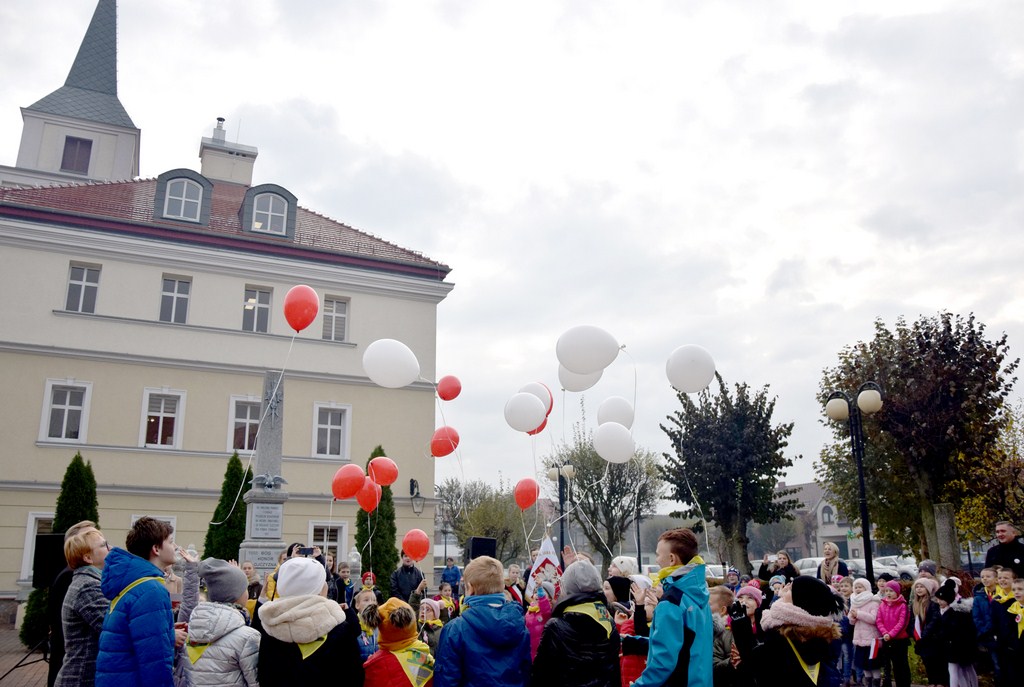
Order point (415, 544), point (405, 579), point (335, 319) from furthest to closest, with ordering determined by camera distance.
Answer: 1. point (335, 319)
2. point (405, 579)
3. point (415, 544)

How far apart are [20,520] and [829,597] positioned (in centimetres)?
2232

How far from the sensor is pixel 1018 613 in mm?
8453

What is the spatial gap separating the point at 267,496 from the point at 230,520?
594 centimetres

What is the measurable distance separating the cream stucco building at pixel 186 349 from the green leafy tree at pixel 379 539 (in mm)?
1372

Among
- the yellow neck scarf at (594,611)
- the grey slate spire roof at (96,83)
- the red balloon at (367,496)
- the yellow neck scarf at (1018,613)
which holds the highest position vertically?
the grey slate spire roof at (96,83)

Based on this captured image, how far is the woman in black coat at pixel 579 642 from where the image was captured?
441 centimetres

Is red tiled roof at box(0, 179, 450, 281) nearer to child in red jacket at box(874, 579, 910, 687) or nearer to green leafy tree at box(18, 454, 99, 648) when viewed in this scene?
green leafy tree at box(18, 454, 99, 648)

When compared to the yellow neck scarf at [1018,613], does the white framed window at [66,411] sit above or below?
above

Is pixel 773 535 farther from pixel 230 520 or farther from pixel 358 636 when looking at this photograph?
pixel 358 636

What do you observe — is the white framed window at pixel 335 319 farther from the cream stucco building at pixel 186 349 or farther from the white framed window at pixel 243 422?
the white framed window at pixel 243 422

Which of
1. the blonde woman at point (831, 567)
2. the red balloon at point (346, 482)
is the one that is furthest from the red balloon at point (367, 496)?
the blonde woman at point (831, 567)

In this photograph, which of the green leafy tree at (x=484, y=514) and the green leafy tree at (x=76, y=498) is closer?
the green leafy tree at (x=76, y=498)

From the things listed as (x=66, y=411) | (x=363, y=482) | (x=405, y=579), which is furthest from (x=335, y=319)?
(x=405, y=579)

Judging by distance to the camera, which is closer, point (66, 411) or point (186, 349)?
point (66, 411)
